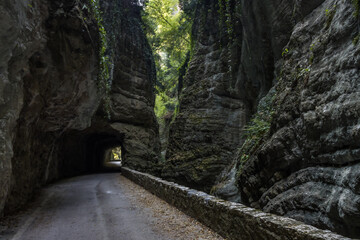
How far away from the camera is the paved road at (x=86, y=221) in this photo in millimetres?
5929

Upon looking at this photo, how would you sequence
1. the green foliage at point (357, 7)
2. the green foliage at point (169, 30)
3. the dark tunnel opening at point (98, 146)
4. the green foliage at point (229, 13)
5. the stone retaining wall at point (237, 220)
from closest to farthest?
the stone retaining wall at point (237, 220) < the green foliage at point (357, 7) < the green foliage at point (229, 13) < the dark tunnel opening at point (98, 146) < the green foliage at point (169, 30)

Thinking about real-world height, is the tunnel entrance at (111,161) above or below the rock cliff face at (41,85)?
below

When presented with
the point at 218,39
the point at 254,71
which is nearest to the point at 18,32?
the point at 254,71

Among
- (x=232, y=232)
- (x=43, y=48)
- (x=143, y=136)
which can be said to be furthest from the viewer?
(x=143, y=136)

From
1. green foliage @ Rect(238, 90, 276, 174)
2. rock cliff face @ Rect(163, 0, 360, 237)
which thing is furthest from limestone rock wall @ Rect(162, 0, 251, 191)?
green foliage @ Rect(238, 90, 276, 174)

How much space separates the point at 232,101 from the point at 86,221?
1430cm

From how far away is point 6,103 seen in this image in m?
6.06

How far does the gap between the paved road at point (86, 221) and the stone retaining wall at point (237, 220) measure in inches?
46.5

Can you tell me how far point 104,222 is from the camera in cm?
699

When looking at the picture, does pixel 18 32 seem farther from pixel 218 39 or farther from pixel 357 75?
pixel 218 39

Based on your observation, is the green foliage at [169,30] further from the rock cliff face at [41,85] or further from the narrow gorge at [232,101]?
the rock cliff face at [41,85]

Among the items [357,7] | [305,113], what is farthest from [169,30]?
[357,7]

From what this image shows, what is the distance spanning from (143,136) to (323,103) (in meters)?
19.7

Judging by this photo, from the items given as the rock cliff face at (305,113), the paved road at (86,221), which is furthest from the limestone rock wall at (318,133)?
the paved road at (86,221)
